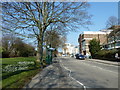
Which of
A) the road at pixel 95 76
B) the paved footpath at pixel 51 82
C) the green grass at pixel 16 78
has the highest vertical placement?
the green grass at pixel 16 78

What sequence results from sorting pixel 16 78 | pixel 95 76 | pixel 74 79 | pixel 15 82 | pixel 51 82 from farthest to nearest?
1. pixel 95 76
2. pixel 74 79
3. pixel 16 78
4. pixel 51 82
5. pixel 15 82

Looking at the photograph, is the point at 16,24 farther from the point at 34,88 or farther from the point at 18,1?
the point at 34,88

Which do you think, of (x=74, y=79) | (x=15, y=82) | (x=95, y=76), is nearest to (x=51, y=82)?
(x=74, y=79)

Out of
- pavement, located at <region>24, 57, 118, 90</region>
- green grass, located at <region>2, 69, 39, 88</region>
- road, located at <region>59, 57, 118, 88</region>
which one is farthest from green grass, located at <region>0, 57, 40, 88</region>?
road, located at <region>59, 57, 118, 88</region>

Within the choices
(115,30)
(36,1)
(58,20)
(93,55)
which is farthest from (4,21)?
(93,55)

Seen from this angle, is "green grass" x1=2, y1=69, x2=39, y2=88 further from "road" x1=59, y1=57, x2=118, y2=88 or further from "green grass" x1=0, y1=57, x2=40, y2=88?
"road" x1=59, y1=57, x2=118, y2=88

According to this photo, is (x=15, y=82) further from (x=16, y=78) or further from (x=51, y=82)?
(x=51, y=82)

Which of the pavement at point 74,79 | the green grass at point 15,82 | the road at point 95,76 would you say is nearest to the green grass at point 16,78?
the green grass at point 15,82

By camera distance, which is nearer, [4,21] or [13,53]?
[4,21]

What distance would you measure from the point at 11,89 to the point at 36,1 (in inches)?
486

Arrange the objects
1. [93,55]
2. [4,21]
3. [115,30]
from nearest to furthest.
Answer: [4,21]
[115,30]
[93,55]

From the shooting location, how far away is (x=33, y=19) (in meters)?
17.0

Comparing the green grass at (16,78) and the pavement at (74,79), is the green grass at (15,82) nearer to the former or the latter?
the green grass at (16,78)

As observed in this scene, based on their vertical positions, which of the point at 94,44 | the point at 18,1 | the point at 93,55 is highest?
the point at 18,1
